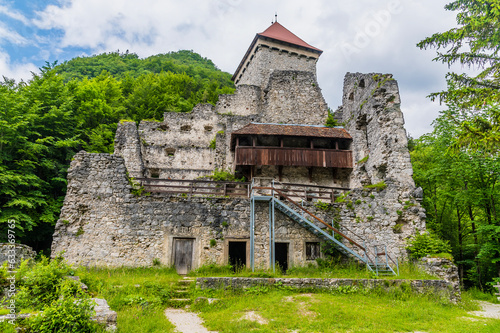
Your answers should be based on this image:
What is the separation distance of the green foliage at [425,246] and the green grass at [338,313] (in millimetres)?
2303

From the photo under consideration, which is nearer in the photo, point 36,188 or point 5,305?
point 5,305

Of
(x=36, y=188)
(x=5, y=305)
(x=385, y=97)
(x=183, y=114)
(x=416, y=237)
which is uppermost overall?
(x=183, y=114)

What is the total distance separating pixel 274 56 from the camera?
3164 centimetres

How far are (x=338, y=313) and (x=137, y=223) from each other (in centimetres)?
876

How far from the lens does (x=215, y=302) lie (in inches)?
352

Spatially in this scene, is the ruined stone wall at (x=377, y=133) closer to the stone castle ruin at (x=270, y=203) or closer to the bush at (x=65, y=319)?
the stone castle ruin at (x=270, y=203)

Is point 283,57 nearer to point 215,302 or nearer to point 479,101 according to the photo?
point 479,101

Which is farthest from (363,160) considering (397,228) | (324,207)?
(397,228)

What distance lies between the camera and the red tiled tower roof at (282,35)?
106ft

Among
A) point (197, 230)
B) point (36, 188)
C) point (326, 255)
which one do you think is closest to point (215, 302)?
point (197, 230)

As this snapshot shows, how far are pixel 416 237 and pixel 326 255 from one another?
3704 mm

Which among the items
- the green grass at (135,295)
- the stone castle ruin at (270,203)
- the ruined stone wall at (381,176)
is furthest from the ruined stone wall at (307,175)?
the green grass at (135,295)

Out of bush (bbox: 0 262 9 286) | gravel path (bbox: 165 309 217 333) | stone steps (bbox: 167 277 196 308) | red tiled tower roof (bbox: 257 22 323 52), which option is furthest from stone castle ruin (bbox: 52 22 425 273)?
red tiled tower roof (bbox: 257 22 323 52)

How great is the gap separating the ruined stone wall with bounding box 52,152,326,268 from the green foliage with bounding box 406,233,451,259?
3.93 metres
